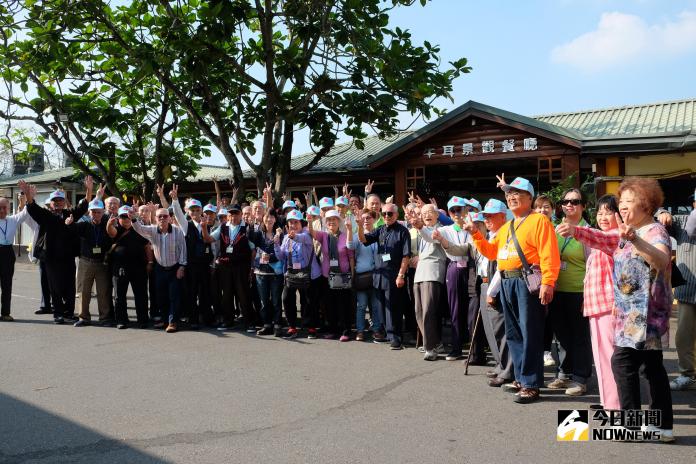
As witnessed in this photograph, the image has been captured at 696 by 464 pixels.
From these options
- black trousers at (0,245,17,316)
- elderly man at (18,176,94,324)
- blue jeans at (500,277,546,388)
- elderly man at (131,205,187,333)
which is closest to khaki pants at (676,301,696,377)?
blue jeans at (500,277,546,388)

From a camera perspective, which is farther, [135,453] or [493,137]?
[493,137]

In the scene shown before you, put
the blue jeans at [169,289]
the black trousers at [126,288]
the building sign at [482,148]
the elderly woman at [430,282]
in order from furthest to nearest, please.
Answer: the building sign at [482,148] < the black trousers at [126,288] < the blue jeans at [169,289] < the elderly woman at [430,282]

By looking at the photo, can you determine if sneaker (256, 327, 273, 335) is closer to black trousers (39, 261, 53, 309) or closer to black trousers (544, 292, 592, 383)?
black trousers (544, 292, 592, 383)

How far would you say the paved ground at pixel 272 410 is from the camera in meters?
4.06

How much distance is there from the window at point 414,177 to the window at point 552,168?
9.73ft

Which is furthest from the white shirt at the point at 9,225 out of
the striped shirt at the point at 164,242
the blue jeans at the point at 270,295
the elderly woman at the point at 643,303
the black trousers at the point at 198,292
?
the elderly woman at the point at 643,303

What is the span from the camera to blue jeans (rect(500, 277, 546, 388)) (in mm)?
5180

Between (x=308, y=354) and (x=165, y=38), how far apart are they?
23.3 feet

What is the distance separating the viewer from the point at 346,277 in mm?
8312

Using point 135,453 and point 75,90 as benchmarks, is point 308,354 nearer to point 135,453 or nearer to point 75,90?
point 135,453

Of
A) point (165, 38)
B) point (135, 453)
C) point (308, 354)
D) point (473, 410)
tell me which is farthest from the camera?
point (165, 38)

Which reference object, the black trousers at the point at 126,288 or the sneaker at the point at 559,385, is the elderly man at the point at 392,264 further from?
the black trousers at the point at 126,288

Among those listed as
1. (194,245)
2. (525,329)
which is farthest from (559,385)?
(194,245)

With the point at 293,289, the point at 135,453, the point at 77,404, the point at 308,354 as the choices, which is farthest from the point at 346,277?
the point at 135,453
